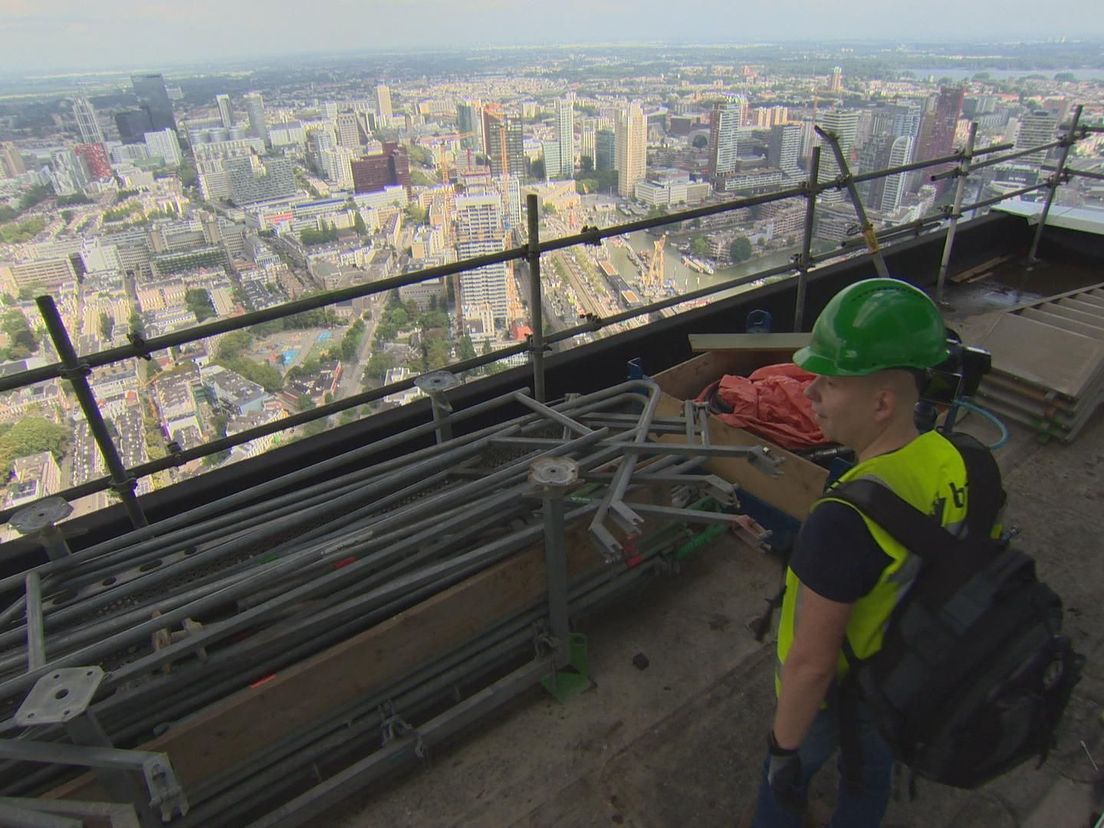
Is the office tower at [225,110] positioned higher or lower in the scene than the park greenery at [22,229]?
higher

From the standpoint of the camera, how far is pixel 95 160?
463 centimetres

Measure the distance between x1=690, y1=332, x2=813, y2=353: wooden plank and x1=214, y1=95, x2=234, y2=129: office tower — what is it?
459 cm

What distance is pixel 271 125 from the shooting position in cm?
591

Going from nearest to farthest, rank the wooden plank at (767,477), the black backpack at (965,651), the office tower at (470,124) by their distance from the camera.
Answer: the black backpack at (965,651), the wooden plank at (767,477), the office tower at (470,124)

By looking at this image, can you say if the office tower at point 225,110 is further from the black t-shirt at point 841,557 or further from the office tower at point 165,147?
the black t-shirt at point 841,557

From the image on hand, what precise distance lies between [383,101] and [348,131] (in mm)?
2001

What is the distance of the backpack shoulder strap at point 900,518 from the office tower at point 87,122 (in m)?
5.68

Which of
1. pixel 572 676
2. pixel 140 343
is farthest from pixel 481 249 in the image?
pixel 572 676

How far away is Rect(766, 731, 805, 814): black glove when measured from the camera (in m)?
1.78

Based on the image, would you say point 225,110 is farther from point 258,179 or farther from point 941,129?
point 941,129

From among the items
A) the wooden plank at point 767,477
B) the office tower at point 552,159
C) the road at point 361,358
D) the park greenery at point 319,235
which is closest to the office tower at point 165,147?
the park greenery at point 319,235

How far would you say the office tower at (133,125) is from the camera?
4.85 meters

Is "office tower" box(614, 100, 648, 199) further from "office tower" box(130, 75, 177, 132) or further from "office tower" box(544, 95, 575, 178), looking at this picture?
"office tower" box(130, 75, 177, 132)

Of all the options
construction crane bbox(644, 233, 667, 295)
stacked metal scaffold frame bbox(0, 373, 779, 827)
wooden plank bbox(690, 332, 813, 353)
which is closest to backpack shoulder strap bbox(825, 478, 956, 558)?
stacked metal scaffold frame bbox(0, 373, 779, 827)
